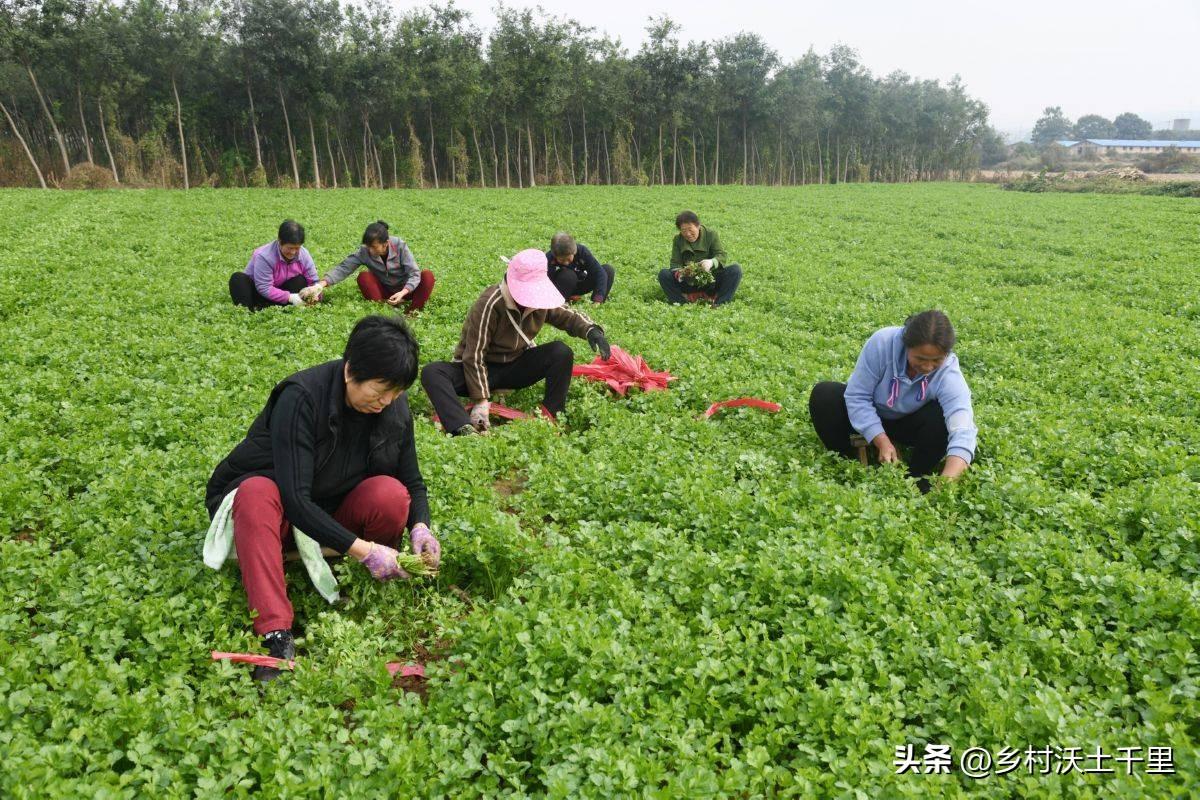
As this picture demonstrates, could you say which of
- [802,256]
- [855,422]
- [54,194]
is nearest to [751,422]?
[855,422]

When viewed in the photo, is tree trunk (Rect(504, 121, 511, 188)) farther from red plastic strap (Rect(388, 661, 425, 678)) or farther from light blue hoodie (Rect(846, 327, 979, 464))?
red plastic strap (Rect(388, 661, 425, 678))

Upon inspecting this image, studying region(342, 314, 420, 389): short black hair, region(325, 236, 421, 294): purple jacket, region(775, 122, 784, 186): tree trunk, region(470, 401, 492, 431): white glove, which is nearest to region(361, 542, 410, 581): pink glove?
region(342, 314, 420, 389): short black hair

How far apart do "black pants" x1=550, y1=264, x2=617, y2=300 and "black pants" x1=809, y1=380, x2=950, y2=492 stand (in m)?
5.63

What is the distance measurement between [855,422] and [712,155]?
193 ft

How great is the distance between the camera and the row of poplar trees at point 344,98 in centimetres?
3734

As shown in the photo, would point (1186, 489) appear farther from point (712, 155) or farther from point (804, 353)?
point (712, 155)

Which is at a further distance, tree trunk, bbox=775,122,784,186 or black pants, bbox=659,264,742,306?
tree trunk, bbox=775,122,784,186

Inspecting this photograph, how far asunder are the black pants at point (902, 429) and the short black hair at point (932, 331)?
764 mm

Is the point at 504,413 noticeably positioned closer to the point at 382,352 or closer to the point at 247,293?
the point at 382,352

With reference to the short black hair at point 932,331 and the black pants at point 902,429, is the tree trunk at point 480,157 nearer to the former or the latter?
the black pants at point 902,429

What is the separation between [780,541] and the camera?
4406 millimetres

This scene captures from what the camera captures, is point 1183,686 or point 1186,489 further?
point 1186,489

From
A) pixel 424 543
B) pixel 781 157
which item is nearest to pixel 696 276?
pixel 424 543

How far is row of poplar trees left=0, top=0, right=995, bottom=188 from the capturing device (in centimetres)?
3734
